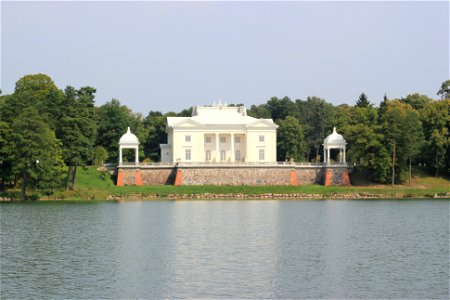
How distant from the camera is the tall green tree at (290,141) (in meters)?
107

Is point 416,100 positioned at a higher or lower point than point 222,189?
higher

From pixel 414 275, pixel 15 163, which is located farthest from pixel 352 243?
pixel 15 163

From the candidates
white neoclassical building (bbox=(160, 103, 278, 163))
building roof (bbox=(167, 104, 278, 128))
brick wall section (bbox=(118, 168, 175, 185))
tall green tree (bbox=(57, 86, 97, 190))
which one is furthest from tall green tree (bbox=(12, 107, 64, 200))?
building roof (bbox=(167, 104, 278, 128))

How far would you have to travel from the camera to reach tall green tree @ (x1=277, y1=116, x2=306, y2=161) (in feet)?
351

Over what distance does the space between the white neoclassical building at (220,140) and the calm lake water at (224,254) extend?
33.7 meters

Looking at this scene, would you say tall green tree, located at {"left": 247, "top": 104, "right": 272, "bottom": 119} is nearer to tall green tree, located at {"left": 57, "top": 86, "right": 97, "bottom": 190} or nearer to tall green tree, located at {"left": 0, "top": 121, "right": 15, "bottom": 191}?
tall green tree, located at {"left": 57, "top": 86, "right": 97, "bottom": 190}

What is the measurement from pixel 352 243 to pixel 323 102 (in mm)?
82508

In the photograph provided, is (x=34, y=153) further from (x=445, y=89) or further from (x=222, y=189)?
(x=445, y=89)

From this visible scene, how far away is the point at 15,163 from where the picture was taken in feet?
238

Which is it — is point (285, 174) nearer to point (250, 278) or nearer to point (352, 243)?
point (352, 243)

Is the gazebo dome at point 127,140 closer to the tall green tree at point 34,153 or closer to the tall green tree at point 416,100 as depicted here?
the tall green tree at point 34,153

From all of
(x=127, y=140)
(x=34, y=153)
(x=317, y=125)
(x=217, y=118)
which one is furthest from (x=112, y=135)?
(x=317, y=125)

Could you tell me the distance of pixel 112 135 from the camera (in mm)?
97875

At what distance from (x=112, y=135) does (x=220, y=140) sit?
Answer: 13.4 meters
